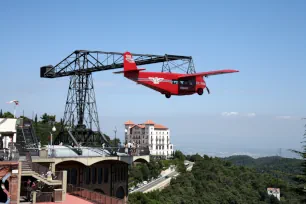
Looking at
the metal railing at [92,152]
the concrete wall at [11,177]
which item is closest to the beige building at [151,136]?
the metal railing at [92,152]

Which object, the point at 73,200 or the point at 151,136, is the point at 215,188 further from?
the point at 73,200

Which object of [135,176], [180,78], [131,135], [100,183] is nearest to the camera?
[180,78]

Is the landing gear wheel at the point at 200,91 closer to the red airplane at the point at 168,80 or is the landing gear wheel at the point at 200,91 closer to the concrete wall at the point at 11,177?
A: the red airplane at the point at 168,80

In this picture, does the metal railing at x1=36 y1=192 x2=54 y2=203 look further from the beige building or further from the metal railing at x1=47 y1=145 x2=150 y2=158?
the beige building

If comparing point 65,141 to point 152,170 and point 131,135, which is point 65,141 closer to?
point 152,170

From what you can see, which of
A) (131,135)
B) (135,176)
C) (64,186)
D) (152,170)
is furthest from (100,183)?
(131,135)

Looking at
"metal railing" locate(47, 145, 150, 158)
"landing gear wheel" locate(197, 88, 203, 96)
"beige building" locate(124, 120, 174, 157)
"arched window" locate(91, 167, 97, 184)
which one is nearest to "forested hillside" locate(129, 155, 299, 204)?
"beige building" locate(124, 120, 174, 157)
